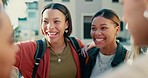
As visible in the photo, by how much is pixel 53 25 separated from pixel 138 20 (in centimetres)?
169

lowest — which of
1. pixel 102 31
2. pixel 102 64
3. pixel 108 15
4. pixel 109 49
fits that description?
pixel 102 64

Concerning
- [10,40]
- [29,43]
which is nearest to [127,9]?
[10,40]

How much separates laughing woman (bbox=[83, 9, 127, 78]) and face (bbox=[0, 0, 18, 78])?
4.99 ft

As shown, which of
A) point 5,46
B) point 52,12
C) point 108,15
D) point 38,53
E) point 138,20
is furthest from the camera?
point 108,15

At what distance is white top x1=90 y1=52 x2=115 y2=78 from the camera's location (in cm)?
266

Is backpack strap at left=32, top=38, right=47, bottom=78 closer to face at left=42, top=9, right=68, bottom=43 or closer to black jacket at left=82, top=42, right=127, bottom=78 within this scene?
face at left=42, top=9, right=68, bottom=43

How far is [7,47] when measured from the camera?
1154mm

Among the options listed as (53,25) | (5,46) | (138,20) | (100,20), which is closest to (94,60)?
(100,20)

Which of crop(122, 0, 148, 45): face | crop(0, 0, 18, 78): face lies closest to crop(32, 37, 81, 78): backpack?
crop(0, 0, 18, 78): face

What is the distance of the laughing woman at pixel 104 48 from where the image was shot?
8.75ft

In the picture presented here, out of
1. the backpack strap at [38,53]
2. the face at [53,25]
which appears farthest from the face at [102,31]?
the backpack strap at [38,53]

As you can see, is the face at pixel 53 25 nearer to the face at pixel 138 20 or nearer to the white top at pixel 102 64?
the white top at pixel 102 64

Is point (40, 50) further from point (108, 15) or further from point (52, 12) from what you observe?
point (108, 15)

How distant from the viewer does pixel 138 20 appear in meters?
0.99
